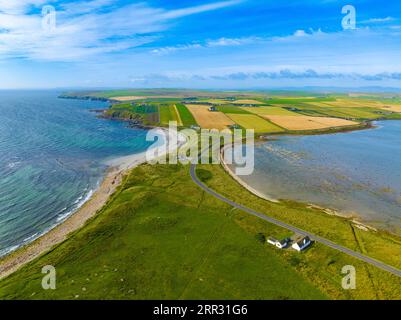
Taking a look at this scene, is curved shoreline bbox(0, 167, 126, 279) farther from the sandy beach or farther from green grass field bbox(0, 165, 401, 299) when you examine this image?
green grass field bbox(0, 165, 401, 299)

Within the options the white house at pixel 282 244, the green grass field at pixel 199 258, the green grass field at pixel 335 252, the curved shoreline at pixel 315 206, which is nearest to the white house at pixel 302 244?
the green grass field at pixel 199 258

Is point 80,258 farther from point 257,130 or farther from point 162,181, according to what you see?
point 257,130

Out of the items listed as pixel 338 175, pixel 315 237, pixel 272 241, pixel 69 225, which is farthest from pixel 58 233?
pixel 338 175

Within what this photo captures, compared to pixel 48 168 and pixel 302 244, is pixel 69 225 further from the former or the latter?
pixel 302 244

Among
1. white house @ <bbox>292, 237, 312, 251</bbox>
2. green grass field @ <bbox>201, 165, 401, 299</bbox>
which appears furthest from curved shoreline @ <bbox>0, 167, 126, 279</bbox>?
white house @ <bbox>292, 237, 312, 251</bbox>

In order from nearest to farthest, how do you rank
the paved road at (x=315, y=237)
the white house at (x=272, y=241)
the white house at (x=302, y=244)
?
the paved road at (x=315, y=237)
the white house at (x=302, y=244)
the white house at (x=272, y=241)

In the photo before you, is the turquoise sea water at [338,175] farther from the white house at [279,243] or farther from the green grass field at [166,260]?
the green grass field at [166,260]
